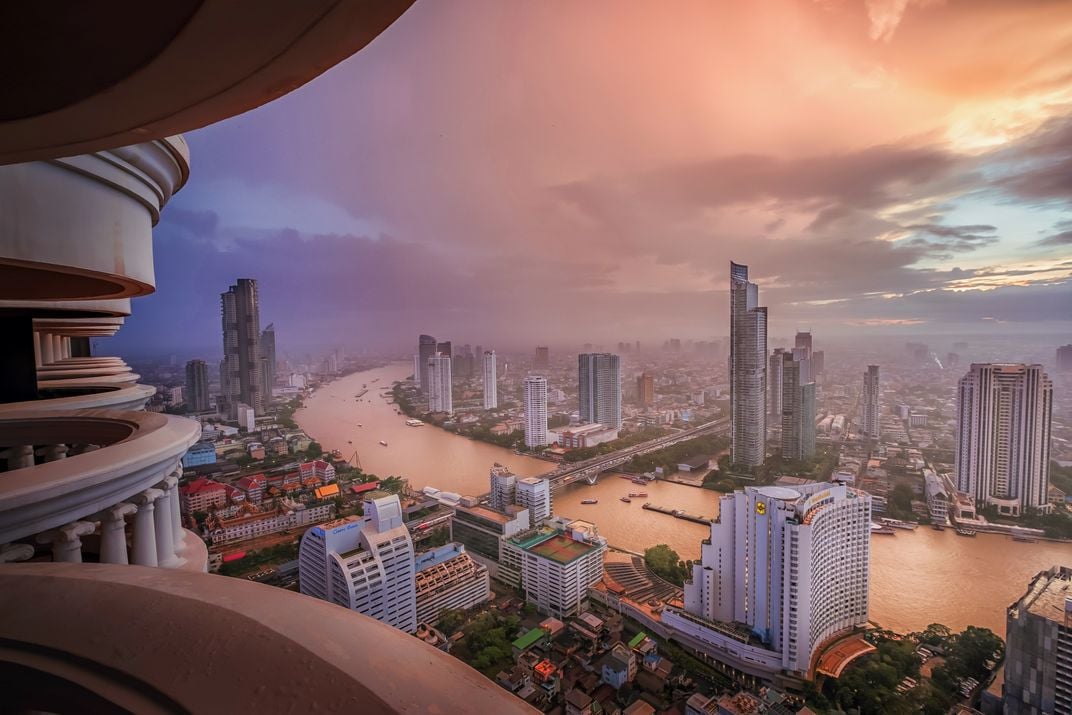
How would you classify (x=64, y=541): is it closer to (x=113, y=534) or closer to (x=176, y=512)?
(x=113, y=534)

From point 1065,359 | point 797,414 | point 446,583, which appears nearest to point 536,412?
point 797,414

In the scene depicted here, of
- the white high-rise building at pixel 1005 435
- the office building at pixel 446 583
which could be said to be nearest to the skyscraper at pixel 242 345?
the office building at pixel 446 583

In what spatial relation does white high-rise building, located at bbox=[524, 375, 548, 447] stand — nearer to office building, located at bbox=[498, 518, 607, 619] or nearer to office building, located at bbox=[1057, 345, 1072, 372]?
office building, located at bbox=[498, 518, 607, 619]

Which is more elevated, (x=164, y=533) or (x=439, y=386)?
(x=164, y=533)

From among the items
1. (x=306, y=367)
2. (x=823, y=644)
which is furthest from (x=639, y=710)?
(x=306, y=367)

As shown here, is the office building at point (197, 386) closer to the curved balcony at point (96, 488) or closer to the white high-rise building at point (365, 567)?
the white high-rise building at point (365, 567)
